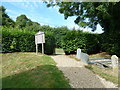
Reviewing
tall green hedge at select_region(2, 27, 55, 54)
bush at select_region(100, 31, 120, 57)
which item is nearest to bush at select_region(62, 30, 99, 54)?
bush at select_region(100, 31, 120, 57)

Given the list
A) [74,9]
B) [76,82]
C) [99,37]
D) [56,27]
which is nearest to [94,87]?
[76,82]

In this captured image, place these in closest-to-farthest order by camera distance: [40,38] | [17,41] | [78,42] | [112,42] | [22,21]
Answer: [40,38] → [17,41] → [112,42] → [78,42] → [22,21]

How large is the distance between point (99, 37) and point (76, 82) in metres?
7.98

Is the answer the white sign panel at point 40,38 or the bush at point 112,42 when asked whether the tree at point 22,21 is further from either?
the bush at point 112,42

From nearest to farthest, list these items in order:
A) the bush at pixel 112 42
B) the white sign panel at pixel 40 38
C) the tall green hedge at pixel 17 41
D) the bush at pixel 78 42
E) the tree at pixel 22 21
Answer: the white sign panel at pixel 40 38 < the tall green hedge at pixel 17 41 < the bush at pixel 112 42 < the bush at pixel 78 42 < the tree at pixel 22 21

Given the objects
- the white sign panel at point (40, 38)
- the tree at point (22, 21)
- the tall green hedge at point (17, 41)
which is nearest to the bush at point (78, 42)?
the white sign panel at point (40, 38)

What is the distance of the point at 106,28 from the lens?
9555 mm

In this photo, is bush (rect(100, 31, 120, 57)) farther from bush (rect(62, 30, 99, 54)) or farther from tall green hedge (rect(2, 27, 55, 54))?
tall green hedge (rect(2, 27, 55, 54))

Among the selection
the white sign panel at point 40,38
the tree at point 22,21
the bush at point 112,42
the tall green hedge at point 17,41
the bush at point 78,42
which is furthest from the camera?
the tree at point 22,21

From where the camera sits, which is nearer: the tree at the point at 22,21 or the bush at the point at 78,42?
the bush at the point at 78,42

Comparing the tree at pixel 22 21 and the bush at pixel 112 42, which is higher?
the tree at pixel 22 21

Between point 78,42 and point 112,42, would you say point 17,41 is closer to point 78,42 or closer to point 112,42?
point 78,42

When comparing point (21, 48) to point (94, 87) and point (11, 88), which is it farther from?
point (94, 87)

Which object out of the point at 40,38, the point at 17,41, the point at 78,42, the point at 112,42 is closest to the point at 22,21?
the point at 17,41
